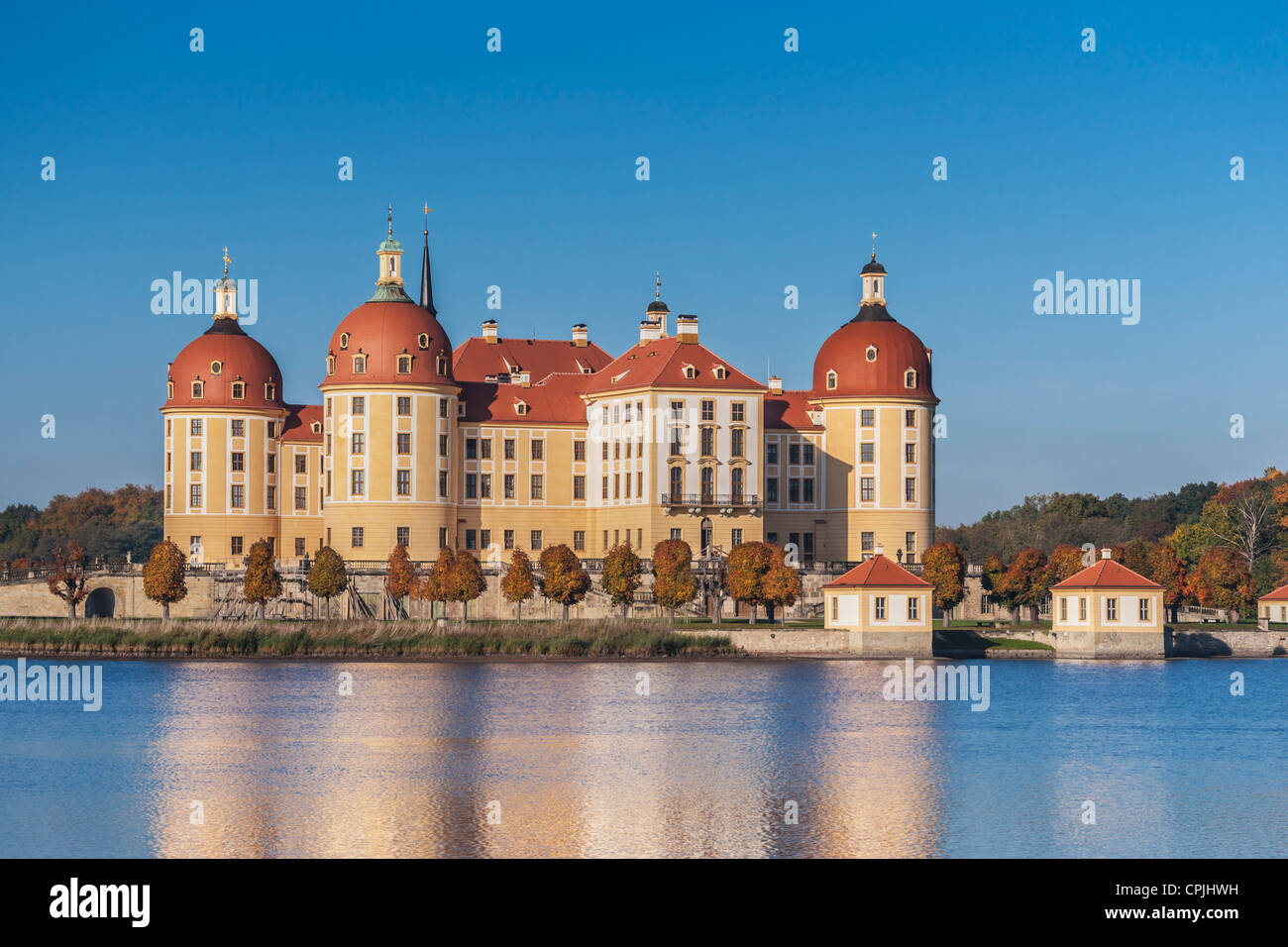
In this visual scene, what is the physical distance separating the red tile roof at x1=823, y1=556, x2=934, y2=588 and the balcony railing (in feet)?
50.0

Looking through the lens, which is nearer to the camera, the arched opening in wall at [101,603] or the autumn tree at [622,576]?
the autumn tree at [622,576]

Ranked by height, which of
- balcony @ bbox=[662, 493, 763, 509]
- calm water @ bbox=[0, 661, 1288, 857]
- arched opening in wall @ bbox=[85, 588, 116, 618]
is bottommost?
calm water @ bbox=[0, 661, 1288, 857]

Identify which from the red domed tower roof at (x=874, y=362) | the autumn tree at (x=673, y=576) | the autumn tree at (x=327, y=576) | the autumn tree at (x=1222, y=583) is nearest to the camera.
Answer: the autumn tree at (x=673, y=576)

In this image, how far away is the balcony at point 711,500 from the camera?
3514 inches

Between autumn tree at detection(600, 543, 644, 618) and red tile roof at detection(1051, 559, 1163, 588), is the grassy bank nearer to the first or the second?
autumn tree at detection(600, 543, 644, 618)

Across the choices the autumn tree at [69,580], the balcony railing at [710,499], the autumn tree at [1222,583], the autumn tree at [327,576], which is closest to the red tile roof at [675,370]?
the balcony railing at [710,499]

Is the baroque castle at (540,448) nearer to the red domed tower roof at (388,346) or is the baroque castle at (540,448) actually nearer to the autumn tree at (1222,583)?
the red domed tower roof at (388,346)

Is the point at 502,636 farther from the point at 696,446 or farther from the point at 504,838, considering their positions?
the point at 504,838

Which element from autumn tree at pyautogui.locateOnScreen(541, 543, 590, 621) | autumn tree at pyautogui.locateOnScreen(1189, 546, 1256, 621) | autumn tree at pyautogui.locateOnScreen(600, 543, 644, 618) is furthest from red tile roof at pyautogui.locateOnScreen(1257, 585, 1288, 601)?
autumn tree at pyautogui.locateOnScreen(541, 543, 590, 621)

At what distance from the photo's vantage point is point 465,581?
82.7 metres

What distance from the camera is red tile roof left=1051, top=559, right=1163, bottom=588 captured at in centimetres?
7781

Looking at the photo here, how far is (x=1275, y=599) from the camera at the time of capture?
87.6m

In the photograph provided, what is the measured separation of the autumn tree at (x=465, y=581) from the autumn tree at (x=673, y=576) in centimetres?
776

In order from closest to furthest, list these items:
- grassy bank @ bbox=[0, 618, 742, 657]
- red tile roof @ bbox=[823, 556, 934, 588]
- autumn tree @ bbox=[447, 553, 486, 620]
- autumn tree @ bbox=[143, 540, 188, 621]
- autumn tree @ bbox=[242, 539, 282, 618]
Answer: grassy bank @ bbox=[0, 618, 742, 657] → red tile roof @ bbox=[823, 556, 934, 588] → autumn tree @ bbox=[447, 553, 486, 620] → autumn tree @ bbox=[242, 539, 282, 618] → autumn tree @ bbox=[143, 540, 188, 621]
